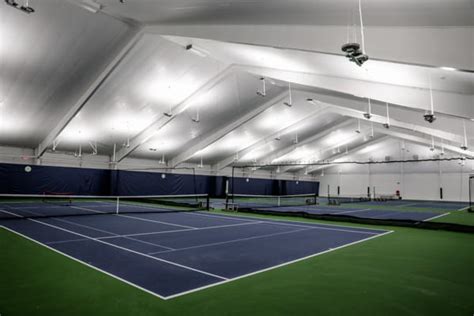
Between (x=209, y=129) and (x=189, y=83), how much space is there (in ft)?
26.2

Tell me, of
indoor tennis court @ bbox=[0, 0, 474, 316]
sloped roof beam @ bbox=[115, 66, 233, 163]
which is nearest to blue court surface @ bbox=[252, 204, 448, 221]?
indoor tennis court @ bbox=[0, 0, 474, 316]

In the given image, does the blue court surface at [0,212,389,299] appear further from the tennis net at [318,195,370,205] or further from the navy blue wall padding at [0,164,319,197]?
the tennis net at [318,195,370,205]

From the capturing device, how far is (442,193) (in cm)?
3778

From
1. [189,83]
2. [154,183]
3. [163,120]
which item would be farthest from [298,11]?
[154,183]

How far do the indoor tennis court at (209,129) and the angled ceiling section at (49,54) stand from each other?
78 millimetres

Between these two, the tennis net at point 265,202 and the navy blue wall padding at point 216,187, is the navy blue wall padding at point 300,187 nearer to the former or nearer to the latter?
the tennis net at point 265,202

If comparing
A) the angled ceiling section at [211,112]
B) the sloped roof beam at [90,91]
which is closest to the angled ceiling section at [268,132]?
the angled ceiling section at [211,112]

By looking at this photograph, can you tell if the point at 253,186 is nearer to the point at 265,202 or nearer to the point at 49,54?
the point at 265,202

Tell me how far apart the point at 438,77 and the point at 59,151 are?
2632 centimetres

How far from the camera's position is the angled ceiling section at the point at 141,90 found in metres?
15.3

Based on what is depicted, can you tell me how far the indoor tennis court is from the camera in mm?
4535

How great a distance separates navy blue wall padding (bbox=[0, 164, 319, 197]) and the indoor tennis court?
14 cm

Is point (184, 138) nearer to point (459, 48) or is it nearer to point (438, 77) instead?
point (438, 77)

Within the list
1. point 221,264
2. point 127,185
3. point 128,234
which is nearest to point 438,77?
point 221,264
